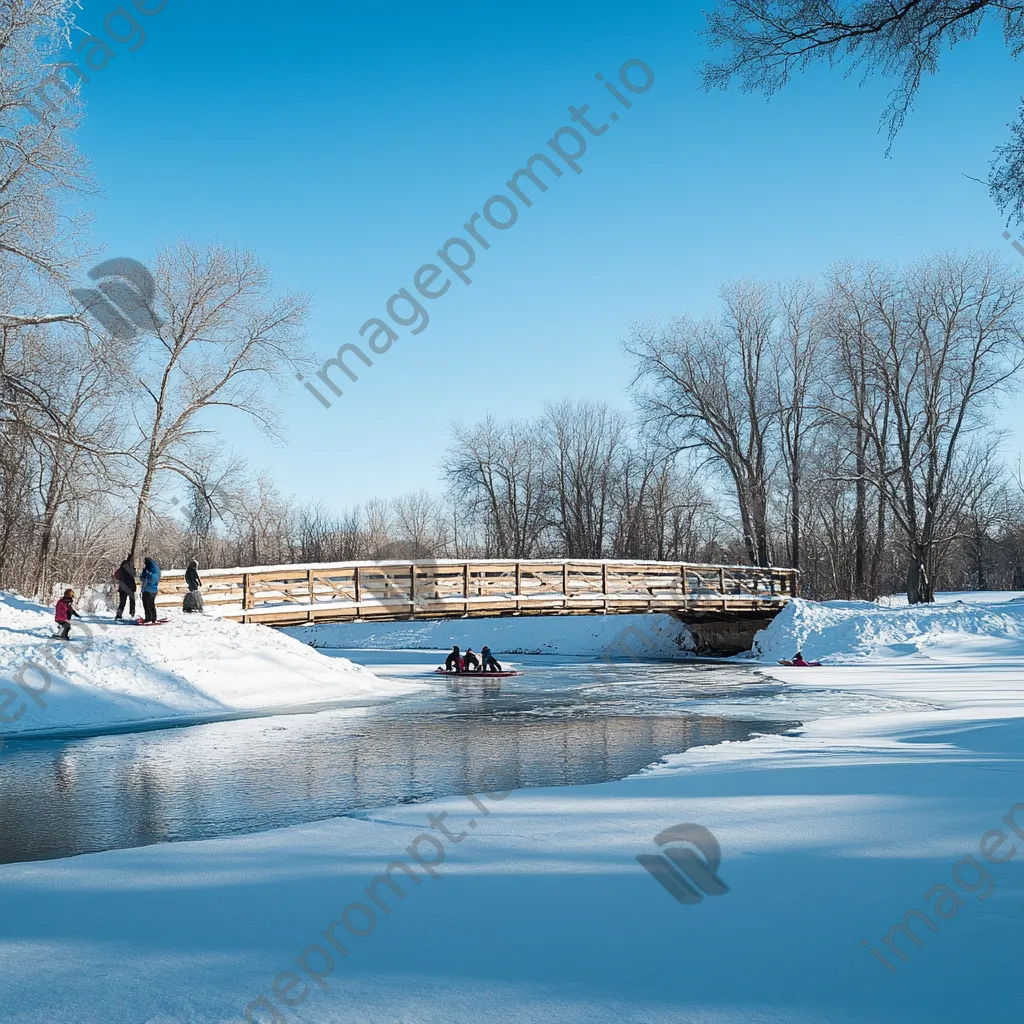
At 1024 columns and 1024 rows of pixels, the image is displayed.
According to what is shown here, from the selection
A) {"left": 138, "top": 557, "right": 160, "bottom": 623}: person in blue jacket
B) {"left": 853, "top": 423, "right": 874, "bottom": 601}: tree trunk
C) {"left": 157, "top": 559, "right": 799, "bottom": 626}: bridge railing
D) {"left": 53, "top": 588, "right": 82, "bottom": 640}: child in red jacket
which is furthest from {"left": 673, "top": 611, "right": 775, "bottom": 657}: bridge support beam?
{"left": 53, "top": 588, "right": 82, "bottom": 640}: child in red jacket

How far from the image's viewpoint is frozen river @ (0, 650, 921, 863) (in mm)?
7884

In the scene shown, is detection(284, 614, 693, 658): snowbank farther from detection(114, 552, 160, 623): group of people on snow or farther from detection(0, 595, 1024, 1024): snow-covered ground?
detection(0, 595, 1024, 1024): snow-covered ground

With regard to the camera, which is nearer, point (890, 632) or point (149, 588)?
point (149, 588)

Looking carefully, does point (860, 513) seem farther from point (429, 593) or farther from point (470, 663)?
point (429, 593)

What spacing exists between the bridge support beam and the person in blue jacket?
20.3m

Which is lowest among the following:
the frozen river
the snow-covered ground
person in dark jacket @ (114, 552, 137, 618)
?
the frozen river

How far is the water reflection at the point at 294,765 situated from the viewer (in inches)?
306

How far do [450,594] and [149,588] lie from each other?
30.5 ft

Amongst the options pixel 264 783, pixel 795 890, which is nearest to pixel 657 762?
pixel 264 783

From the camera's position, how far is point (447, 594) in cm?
2683

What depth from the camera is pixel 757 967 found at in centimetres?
408

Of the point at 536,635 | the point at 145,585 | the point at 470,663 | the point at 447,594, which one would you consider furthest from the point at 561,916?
A: the point at 536,635

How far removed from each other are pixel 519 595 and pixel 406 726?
44.8 feet

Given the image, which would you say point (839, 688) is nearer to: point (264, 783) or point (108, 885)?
point (264, 783)
